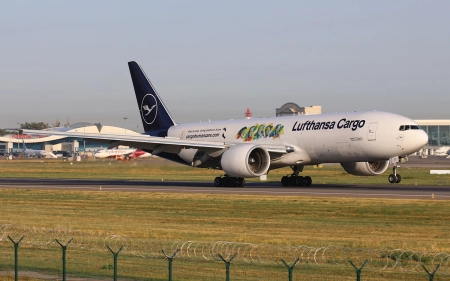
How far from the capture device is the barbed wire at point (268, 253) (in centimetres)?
1884

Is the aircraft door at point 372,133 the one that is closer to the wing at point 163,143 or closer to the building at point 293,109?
the wing at point 163,143

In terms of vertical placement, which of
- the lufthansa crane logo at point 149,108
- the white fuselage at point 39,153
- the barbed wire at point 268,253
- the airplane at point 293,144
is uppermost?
the white fuselage at point 39,153

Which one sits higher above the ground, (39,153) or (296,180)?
(39,153)

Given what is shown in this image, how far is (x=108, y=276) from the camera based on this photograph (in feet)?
56.7

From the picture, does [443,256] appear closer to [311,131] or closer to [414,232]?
[414,232]

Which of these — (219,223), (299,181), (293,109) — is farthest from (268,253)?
(293,109)

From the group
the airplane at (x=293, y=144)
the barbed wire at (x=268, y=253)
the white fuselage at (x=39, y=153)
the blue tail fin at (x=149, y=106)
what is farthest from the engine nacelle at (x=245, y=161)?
the white fuselage at (x=39, y=153)

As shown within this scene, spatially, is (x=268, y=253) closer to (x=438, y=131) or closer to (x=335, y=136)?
(x=335, y=136)

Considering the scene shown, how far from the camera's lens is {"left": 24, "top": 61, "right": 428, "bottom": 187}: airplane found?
45281 mm

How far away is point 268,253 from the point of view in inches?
807

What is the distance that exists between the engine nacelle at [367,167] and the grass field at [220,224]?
1234cm

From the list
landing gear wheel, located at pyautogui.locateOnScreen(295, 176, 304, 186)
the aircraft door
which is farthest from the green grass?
landing gear wheel, located at pyautogui.locateOnScreen(295, 176, 304, 186)

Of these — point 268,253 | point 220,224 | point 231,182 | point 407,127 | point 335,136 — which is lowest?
point 268,253

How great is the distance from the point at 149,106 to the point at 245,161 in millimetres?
16159
